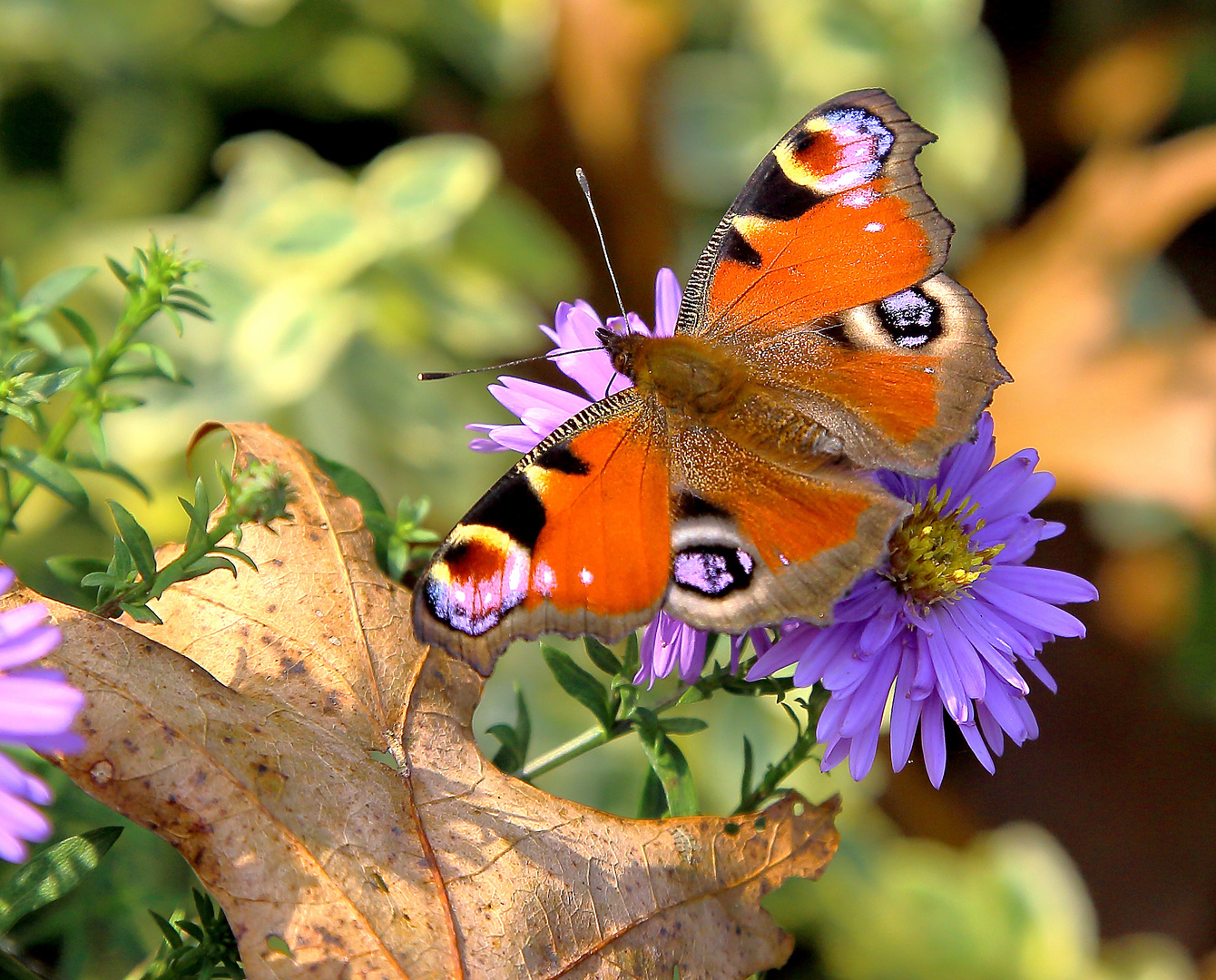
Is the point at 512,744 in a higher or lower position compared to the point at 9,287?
lower

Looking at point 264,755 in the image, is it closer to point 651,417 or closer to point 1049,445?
point 651,417

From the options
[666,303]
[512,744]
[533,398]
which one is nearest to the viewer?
[512,744]

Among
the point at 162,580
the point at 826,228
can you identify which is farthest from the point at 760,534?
the point at 162,580

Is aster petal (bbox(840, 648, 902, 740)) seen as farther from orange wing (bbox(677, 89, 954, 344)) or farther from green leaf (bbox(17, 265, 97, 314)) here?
green leaf (bbox(17, 265, 97, 314))

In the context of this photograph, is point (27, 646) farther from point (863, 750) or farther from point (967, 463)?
point (967, 463)

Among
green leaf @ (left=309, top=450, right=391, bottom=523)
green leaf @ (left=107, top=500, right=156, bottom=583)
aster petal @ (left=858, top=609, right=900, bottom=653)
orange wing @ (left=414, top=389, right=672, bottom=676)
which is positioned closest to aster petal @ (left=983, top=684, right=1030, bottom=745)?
aster petal @ (left=858, top=609, right=900, bottom=653)

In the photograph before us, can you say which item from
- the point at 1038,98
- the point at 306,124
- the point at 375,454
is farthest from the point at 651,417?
the point at 1038,98

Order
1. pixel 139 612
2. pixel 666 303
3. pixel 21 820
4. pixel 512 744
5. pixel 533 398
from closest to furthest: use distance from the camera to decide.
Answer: pixel 21 820 < pixel 139 612 < pixel 512 744 < pixel 533 398 < pixel 666 303
